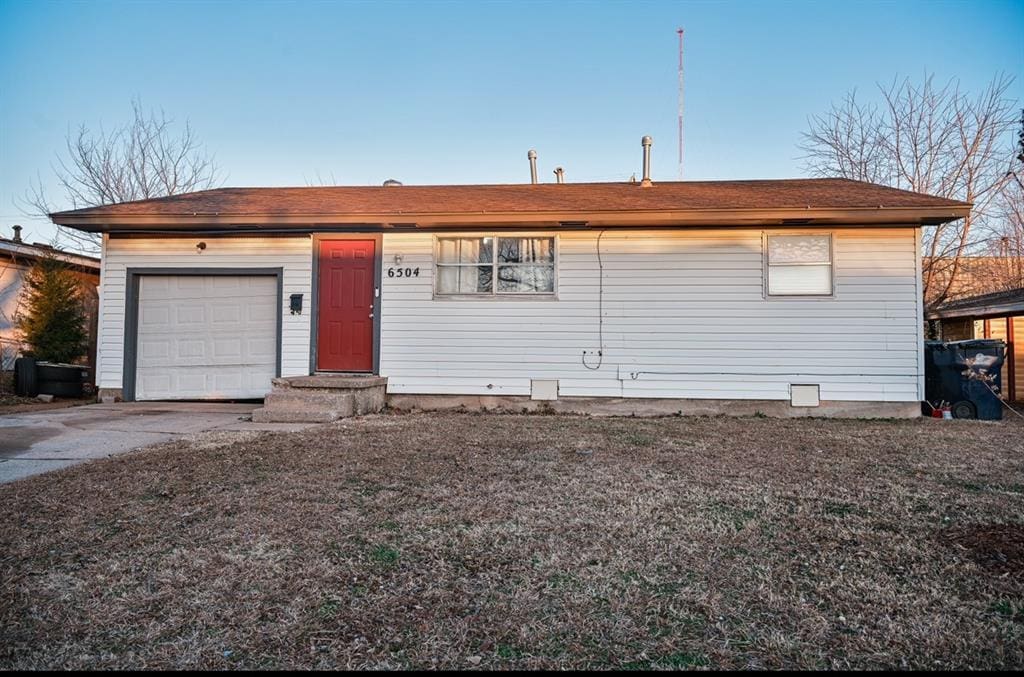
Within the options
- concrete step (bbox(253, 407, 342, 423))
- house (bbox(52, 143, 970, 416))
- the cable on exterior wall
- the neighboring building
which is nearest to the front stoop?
concrete step (bbox(253, 407, 342, 423))

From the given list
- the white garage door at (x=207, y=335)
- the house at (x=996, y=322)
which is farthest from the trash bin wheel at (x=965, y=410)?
the white garage door at (x=207, y=335)

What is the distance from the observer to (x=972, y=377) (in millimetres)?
7277

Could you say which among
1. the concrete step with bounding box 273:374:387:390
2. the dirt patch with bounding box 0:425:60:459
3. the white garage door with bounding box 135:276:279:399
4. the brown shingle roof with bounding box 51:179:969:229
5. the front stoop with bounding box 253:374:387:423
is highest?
the brown shingle roof with bounding box 51:179:969:229

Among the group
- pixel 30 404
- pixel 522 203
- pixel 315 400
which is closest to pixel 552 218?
pixel 522 203

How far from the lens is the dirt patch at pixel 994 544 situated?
233cm

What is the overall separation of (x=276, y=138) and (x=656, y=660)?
17.8 metres

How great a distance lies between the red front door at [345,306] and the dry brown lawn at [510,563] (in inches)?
144

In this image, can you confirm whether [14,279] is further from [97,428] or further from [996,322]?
[996,322]

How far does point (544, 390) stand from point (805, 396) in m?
3.59

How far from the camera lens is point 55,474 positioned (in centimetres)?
370

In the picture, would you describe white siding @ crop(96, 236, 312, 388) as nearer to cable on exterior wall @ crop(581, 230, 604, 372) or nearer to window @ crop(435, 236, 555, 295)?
window @ crop(435, 236, 555, 295)

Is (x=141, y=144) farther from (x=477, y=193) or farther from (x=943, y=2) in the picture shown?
(x=943, y=2)

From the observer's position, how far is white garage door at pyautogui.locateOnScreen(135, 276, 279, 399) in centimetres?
808

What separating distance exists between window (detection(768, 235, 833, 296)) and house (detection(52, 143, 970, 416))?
0.06 ft
